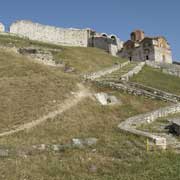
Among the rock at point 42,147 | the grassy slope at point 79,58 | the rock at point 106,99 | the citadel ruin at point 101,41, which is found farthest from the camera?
the citadel ruin at point 101,41

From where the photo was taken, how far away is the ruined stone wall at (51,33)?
8219cm

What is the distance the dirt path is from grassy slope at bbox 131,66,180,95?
15.7m

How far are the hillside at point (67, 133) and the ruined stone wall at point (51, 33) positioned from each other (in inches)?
1532

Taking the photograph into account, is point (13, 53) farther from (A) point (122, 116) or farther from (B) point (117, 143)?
(B) point (117, 143)

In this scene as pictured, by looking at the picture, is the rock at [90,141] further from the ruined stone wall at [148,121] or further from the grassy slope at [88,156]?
the ruined stone wall at [148,121]

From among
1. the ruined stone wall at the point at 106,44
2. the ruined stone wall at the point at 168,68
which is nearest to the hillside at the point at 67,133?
the ruined stone wall at the point at 168,68

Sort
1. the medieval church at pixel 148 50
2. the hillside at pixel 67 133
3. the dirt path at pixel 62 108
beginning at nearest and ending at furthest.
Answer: the hillside at pixel 67 133, the dirt path at pixel 62 108, the medieval church at pixel 148 50

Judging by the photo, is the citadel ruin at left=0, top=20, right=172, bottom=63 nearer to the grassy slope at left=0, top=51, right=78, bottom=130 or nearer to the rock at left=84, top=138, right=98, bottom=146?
the grassy slope at left=0, top=51, right=78, bottom=130

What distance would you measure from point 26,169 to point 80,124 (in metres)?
8.24

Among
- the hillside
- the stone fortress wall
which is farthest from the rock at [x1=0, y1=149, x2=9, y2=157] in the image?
the stone fortress wall

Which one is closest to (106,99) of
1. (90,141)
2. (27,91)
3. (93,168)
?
(27,91)

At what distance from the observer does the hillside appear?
1891cm

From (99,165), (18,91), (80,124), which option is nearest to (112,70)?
(18,91)

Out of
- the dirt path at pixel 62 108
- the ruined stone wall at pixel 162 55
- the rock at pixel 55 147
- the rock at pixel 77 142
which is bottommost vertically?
the rock at pixel 55 147
